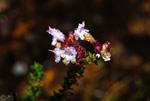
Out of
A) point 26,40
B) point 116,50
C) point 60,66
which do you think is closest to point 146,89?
point 116,50

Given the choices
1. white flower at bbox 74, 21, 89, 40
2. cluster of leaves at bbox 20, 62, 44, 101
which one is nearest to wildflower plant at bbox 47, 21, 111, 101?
white flower at bbox 74, 21, 89, 40

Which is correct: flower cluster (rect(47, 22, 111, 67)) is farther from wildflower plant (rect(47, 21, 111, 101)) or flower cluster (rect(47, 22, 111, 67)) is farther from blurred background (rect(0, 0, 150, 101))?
blurred background (rect(0, 0, 150, 101))

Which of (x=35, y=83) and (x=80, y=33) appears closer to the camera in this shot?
(x=80, y=33)

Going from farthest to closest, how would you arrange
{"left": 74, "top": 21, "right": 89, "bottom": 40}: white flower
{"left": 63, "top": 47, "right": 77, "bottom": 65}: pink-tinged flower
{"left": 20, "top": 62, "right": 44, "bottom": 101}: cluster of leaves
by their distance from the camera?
{"left": 20, "top": 62, "right": 44, "bottom": 101}: cluster of leaves < {"left": 74, "top": 21, "right": 89, "bottom": 40}: white flower < {"left": 63, "top": 47, "right": 77, "bottom": 65}: pink-tinged flower

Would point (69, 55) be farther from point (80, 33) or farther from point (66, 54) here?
point (80, 33)

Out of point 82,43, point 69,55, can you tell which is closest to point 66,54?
point 69,55

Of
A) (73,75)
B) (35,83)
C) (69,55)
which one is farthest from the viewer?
(35,83)

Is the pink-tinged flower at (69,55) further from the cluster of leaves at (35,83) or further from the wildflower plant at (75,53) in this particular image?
the cluster of leaves at (35,83)

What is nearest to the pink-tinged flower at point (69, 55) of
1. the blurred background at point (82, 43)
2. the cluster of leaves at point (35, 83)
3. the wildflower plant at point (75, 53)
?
the wildflower plant at point (75, 53)
